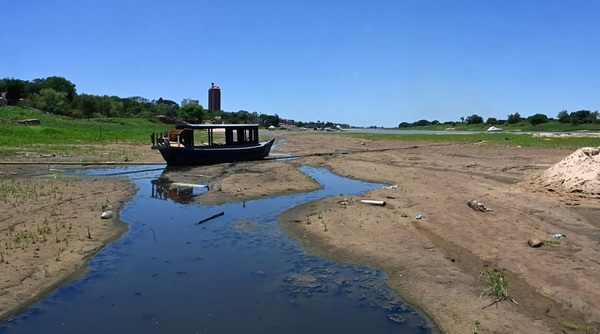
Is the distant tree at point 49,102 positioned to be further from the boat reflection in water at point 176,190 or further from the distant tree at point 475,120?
the distant tree at point 475,120

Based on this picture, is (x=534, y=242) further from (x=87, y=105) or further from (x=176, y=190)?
(x=87, y=105)

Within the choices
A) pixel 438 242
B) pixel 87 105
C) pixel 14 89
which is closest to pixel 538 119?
pixel 87 105

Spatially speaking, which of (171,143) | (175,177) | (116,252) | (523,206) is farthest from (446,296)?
(171,143)

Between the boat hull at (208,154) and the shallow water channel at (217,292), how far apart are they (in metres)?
15.8

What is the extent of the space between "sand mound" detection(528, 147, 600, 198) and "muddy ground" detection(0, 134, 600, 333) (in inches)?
13.4

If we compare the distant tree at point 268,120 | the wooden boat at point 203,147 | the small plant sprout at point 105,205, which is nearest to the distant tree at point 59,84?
the distant tree at point 268,120

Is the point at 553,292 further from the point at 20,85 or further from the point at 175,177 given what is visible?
the point at 20,85

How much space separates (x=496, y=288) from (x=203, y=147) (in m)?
23.8

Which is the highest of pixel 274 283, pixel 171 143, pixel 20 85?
pixel 20 85

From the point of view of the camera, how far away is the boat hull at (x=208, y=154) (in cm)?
2758

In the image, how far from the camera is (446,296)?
7.31 m

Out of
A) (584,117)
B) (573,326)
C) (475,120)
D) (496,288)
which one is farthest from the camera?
(475,120)

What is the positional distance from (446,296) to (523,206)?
8.08 metres

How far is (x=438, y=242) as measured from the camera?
10250 mm
